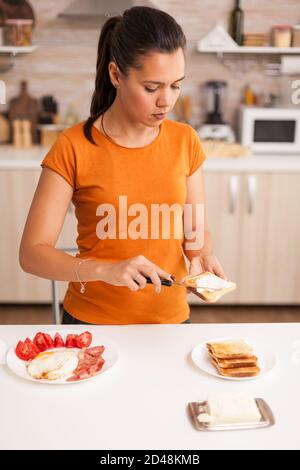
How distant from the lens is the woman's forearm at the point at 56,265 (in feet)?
4.76

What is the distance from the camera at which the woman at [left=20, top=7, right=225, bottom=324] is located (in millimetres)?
1463

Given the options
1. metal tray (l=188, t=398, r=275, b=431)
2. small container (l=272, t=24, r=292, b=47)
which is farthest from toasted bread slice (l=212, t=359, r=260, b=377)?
small container (l=272, t=24, r=292, b=47)

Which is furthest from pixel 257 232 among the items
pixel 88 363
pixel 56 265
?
pixel 88 363

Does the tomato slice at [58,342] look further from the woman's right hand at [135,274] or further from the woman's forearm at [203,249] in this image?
the woman's forearm at [203,249]

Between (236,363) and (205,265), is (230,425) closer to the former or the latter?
(236,363)

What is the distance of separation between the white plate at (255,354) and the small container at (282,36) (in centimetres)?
253

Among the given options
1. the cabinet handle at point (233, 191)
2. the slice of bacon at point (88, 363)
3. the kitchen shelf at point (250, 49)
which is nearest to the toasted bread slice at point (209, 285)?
the slice of bacon at point (88, 363)

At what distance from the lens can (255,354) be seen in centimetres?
143

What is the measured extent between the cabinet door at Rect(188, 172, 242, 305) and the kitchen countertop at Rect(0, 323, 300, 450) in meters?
1.74

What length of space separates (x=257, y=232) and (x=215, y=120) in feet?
2.53

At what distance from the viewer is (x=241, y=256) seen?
3.34 m

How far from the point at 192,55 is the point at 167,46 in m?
2.35

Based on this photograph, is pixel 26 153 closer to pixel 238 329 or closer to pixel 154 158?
pixel 154 158

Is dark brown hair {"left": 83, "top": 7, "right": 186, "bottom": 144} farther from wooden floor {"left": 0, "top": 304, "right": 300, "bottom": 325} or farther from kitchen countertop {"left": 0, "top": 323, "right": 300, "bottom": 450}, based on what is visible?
wooden floor {"left": 0, "top": 304, "right": 300, "bottom": 325}
